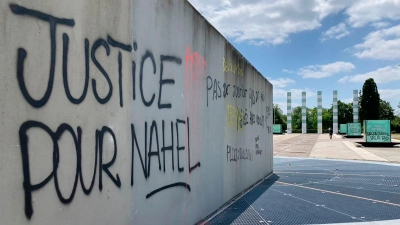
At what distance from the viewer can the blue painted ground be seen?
5887 mm

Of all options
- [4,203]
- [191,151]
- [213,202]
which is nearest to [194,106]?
[191,151]

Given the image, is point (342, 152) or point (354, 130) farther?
point (354, 130)

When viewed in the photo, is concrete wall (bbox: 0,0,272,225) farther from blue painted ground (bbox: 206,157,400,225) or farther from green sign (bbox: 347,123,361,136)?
green sign (bbox: 347,123,361,136)

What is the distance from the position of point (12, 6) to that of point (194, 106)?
3.35 metres

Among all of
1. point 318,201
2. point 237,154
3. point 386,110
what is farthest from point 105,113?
point 386,110

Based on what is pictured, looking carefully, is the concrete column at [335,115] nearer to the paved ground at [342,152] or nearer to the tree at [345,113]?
the tree at [345,113]

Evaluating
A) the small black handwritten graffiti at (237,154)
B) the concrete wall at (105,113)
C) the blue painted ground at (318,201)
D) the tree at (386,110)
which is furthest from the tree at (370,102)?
the concrete wall at (105,113)

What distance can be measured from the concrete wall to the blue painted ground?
3.09 feet

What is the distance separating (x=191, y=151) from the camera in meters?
5.19

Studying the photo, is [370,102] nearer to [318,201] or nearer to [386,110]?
[386,110]

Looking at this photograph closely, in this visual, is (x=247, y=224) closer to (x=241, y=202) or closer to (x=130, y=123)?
(x=241, y=202)

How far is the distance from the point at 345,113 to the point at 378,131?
3137 inches

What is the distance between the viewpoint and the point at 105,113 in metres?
3.18

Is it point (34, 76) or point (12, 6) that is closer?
point (12, 6)
